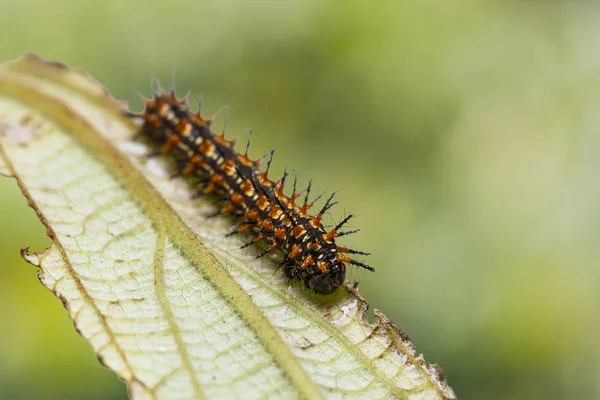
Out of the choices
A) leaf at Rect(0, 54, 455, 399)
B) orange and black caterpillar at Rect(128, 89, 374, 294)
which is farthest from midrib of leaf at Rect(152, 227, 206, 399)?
orange and black caterpillar at Rect(128, 89, 374, 294)

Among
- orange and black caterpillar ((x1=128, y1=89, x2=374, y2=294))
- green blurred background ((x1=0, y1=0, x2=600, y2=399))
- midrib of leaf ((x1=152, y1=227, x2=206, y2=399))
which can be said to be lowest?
midrib of leaf ((x1=152, y1=227, x2=206, y2=399))

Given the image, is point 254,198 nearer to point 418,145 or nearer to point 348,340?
point 348,340

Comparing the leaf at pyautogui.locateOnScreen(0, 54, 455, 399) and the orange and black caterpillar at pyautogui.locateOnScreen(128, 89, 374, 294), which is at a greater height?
the orange and black caterpillar at pyautogui.locateOnScreen(128, 89, 374, 294)

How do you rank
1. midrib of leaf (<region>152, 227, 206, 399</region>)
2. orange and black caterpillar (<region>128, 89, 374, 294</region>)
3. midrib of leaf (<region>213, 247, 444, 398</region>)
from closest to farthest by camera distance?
midrib of leaf (<region>152, 227, 206, 399</region>)
midrib of leaf (<region>213, 247, 444, 398</region>)
orange and black caterpillar (<region>128, 89, 374, 294</region>)

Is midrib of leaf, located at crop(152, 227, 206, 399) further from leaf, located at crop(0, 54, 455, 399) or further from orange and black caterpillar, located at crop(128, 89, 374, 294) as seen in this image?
orange and black caterpillar, located at crop(128, 89, 374, 294)

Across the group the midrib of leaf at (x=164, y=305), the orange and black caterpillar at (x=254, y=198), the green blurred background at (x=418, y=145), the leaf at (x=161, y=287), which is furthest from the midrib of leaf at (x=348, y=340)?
the green blurred background at (x=418, y=145)

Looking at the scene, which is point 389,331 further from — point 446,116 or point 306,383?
point 446,116

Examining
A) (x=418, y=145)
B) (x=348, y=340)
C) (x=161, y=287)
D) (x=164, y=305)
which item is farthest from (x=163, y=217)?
(x=418, y=145)
